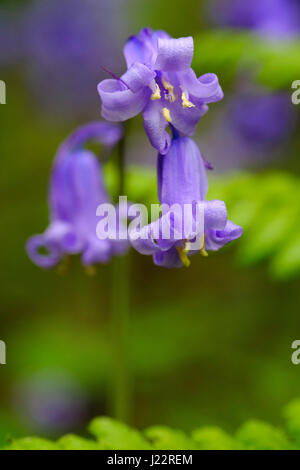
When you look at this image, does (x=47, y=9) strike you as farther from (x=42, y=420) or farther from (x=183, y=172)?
(x=183, y=172)

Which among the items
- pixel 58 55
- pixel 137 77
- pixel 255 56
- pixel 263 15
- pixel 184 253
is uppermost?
pixel 58 55

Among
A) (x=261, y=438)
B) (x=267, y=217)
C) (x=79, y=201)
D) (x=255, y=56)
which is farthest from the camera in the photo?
(x=255, y=56)

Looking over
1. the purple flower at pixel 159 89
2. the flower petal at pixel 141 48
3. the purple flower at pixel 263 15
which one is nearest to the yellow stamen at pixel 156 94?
the purple flower at pixel 159 89

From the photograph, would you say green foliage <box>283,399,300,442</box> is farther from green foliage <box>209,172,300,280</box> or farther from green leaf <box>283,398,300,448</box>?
green foliage <box>209,172,300,280</box>

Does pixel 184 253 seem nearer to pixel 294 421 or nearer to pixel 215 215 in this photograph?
pixel 215 215

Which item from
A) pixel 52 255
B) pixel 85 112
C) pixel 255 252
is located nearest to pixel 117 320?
pixel 52 255

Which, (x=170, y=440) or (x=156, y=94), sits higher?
(x=156, y=94)

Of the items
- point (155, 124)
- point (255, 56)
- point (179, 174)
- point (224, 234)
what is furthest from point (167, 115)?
point (255, 56)

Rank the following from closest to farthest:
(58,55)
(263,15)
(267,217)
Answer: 1. (267,217)
2. (263,15)
3. (58,55)
